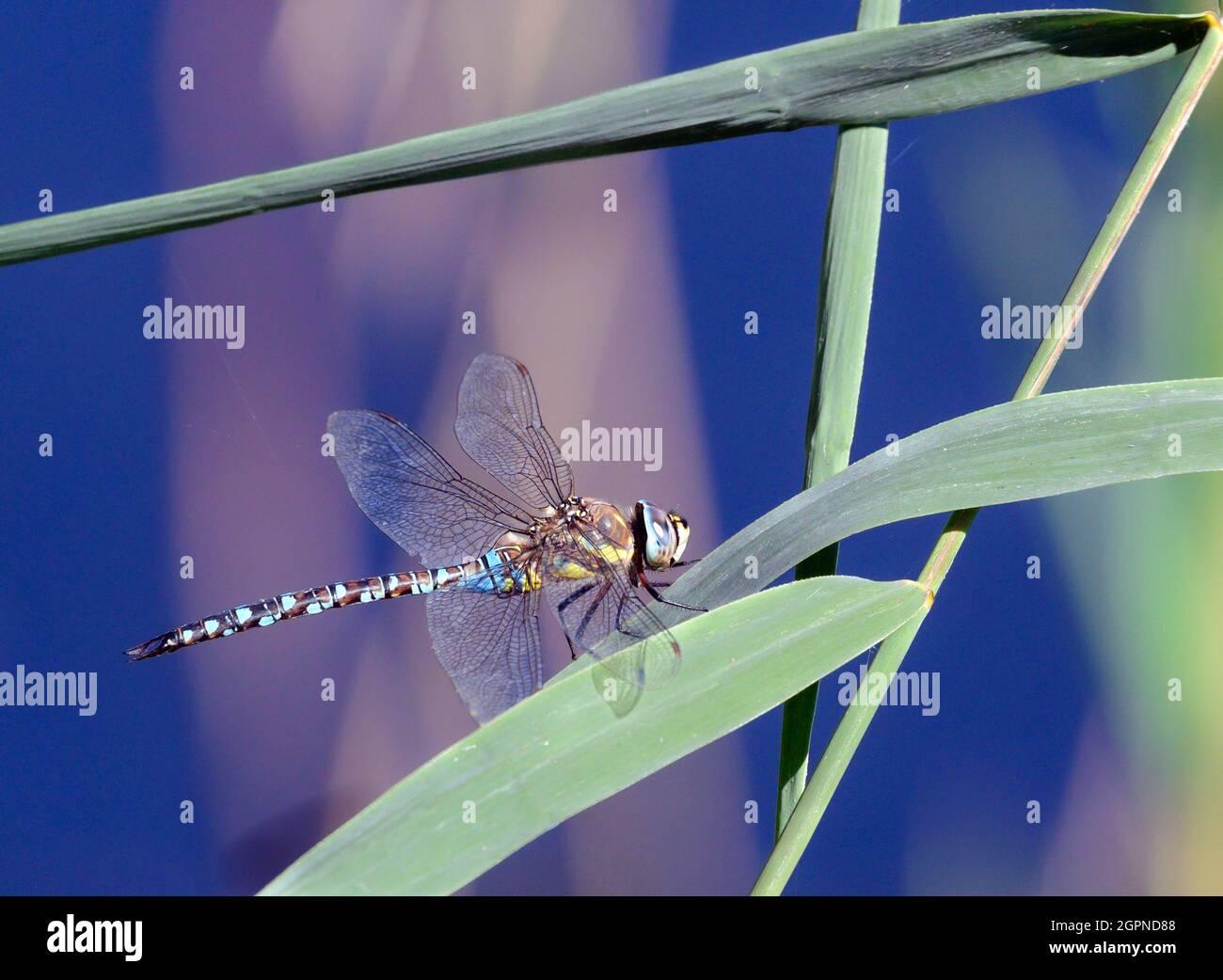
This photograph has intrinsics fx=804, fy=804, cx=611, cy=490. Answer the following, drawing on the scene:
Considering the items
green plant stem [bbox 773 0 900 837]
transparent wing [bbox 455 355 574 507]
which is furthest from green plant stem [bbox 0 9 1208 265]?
transparent wing [bbox 455 355 574 507]

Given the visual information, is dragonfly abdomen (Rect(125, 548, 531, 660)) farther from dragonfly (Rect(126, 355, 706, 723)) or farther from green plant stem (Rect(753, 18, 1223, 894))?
green plant stem (Rect(753, 18, 1223, 894))

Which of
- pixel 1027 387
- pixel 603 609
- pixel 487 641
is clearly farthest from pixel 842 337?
pixel 487 641

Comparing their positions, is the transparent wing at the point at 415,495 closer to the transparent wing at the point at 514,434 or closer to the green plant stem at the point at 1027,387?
the transparent wing at the point at 514,434

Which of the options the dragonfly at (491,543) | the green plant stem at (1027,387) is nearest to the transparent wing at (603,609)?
the dragonfly at (491,543)

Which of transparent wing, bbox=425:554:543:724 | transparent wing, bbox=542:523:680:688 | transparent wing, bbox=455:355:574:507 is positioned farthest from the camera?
transparent wing, bbox=455:355:574:507

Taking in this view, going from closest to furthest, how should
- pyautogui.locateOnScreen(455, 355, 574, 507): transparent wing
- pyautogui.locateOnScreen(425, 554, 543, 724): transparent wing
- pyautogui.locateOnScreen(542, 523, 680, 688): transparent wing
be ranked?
pyautogui.locateOnScreen(542, 523, 680, 688): transparent wing → pyautogui.locateOnScreen(425, 554, 543, 724): transparent wing → pyautogui.locateOnScreen(455, 355, 574, 507): transparent wing

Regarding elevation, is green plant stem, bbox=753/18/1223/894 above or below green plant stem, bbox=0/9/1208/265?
below
